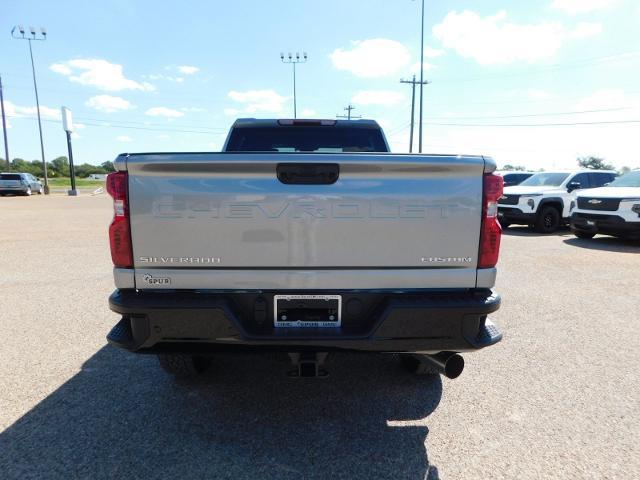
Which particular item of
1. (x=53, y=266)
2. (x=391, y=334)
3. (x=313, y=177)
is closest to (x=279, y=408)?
(x=391, y=334)

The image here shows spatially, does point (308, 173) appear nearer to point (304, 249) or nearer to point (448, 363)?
point (304, 249)

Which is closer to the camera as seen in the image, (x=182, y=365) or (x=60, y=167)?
(x=182, y=365)

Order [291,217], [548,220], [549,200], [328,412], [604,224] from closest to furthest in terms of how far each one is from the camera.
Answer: [291,217] → [328,412] → [604,224] → [549,200] → [548,220]

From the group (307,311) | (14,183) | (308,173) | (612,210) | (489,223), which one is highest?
(308,173)

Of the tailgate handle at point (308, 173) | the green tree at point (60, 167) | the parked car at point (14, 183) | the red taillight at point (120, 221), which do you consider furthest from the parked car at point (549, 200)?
the green tree at point (60, 167)

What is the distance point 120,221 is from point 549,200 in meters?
12.7

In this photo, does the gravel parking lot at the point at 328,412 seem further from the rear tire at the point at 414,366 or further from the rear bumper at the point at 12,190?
the rear bumper at the point at 12,190

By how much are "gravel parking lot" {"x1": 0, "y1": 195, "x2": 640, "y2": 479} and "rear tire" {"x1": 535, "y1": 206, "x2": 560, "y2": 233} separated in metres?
8.16

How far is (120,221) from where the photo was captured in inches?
89.5

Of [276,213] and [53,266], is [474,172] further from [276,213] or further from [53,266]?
[53,266]

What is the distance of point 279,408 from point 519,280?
16.4 feet

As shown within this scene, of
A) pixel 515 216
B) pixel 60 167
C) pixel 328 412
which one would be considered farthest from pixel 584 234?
pixel 60 167

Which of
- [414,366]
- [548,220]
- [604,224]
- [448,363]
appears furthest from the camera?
[548,220]

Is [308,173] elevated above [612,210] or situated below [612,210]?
above
